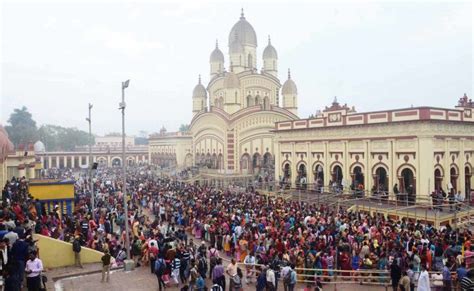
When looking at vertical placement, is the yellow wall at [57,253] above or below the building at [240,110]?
below

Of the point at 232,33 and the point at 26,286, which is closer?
the point at 26,286

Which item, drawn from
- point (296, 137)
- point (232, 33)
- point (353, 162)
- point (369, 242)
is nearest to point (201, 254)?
point (369, 242)

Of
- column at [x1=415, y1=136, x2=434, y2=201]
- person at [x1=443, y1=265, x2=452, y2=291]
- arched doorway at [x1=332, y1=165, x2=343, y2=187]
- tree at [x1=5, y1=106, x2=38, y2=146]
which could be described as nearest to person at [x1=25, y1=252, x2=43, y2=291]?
person at [x1=443, y1=265, x2=452, y2=291]

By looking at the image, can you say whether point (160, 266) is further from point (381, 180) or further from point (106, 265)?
point (381, 180)

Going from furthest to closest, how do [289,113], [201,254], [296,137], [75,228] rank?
[289,113] → [296,137] → [75,228] → [201,254]

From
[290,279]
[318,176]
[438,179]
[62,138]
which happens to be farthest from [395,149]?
[62,138]

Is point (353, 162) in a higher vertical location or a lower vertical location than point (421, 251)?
higher

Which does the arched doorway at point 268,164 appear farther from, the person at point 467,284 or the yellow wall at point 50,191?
the person at point 467,284

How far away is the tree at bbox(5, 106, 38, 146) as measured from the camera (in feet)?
275

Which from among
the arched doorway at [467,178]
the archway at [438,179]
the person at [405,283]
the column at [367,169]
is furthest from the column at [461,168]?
the person at [405,283]

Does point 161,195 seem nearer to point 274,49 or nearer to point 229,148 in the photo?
point 229,148

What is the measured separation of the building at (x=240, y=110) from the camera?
1828 inches

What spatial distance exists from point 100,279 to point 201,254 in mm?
3560

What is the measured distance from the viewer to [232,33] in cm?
5462
